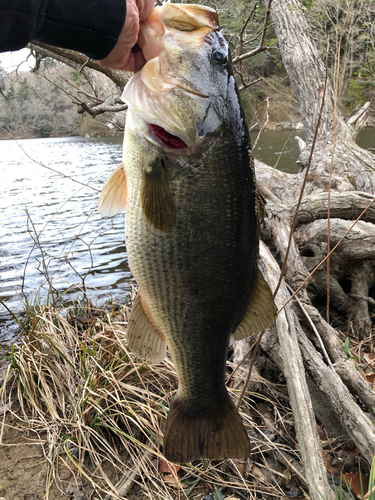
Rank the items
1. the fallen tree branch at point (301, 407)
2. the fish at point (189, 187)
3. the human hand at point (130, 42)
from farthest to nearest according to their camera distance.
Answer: the fallen tree branch at point (301, 407) → the fish at point (189, 187) → the human hand at point (130, 42)

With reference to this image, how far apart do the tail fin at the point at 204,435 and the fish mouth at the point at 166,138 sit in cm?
130

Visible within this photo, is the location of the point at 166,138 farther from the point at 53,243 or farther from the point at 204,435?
the point at 53,243

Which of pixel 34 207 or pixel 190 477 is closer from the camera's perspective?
pixel 190 477

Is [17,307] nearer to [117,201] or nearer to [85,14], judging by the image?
[117,201]

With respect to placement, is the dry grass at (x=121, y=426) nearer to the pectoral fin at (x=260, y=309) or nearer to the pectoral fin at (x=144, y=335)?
the pectoral fin at (x=144, y=335)

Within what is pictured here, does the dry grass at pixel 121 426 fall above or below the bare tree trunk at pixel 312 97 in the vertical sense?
below

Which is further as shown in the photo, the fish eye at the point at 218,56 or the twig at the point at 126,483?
the twig at the point at 126,483

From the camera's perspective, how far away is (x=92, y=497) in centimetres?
241

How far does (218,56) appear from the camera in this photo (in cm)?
168

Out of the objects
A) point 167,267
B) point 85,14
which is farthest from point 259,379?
point 85,14

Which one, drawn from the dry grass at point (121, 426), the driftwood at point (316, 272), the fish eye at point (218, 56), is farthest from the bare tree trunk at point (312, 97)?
the fish eye at point (218, 56)

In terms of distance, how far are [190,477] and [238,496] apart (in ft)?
1.10

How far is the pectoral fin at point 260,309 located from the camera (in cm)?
188

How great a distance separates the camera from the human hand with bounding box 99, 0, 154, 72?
1539 mm
